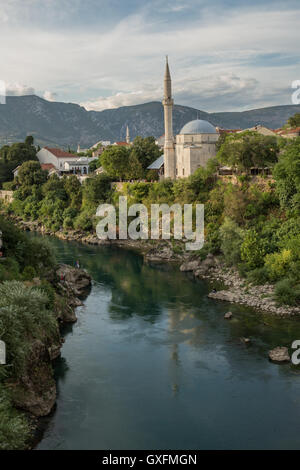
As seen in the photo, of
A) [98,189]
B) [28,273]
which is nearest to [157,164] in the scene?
[98,189]

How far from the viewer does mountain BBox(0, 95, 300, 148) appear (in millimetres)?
166375

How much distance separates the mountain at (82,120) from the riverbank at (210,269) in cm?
11812

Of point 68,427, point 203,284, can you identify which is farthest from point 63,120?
point 68,427

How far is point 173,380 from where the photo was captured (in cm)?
1527

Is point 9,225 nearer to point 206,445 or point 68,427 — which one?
point 68,427

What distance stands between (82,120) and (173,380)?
188448mm

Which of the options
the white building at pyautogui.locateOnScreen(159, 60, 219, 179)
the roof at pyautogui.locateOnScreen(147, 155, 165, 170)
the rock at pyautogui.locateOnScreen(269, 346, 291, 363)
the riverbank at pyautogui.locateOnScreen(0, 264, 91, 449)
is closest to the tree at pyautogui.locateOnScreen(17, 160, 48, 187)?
the roof at pyautogui.locateOnScreen(147, 155, 165, 170)

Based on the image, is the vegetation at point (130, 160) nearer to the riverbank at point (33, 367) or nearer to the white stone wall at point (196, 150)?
the white stone wall at point (196, 150)

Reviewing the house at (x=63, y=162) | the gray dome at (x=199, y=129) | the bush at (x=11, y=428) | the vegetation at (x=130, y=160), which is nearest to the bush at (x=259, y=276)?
the bush at (x=11, y=428)

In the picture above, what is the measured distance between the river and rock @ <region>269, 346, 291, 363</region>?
0.89 ft

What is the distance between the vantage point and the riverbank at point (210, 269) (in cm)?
2183

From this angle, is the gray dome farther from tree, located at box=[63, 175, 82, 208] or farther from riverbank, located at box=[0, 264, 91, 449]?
riverbank, located at box=[0, 264, 91, 449]

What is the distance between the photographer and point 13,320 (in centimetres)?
1381

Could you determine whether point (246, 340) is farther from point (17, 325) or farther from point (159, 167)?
point (159, 167)
